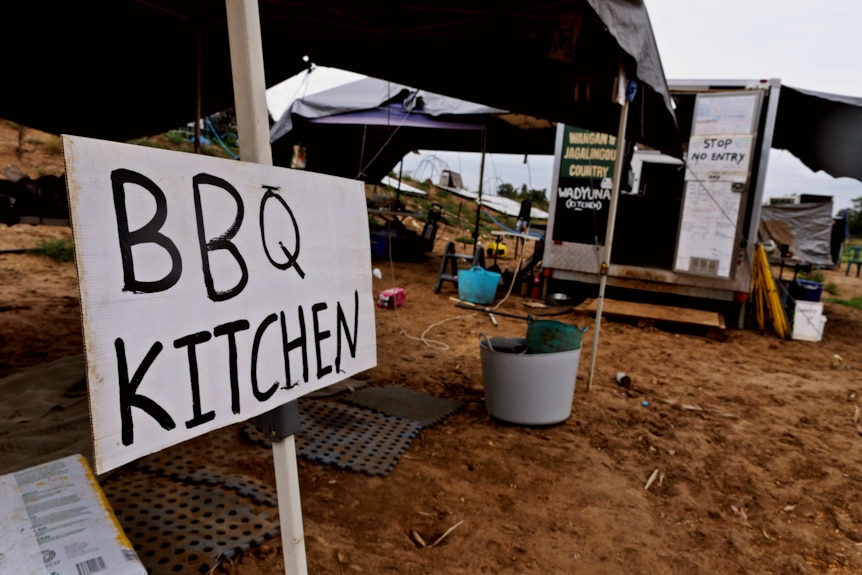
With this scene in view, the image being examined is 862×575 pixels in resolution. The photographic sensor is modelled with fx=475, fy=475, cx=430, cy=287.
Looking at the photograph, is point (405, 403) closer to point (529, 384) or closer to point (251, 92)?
point (529, 384)

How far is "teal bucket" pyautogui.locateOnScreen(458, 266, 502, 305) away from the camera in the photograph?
705 cm

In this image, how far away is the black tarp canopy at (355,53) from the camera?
2758mm

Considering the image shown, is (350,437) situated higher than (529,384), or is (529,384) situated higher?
(529,384)

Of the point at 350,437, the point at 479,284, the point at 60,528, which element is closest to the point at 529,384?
the point at 350,437

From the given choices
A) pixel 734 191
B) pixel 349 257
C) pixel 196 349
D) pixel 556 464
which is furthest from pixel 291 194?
pixel 734 191

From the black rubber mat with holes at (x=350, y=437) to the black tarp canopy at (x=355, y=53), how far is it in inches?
93.0

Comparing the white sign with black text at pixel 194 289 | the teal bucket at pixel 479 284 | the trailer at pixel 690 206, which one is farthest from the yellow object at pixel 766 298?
the white sign with black text at pixel 194 289

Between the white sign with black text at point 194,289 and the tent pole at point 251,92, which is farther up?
the tent pole at point 251,92

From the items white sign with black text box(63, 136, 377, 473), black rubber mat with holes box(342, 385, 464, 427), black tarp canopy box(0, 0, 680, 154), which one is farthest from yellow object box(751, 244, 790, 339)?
white sign with black text box(63, 136, 377, 473)

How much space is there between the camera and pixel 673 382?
4.45 meters

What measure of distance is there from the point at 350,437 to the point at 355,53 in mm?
3043

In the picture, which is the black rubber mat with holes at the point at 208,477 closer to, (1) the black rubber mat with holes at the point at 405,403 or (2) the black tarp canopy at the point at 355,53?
(1) the black rubber mat with holes at the point at 405,403

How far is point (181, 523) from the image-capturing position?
183 cm

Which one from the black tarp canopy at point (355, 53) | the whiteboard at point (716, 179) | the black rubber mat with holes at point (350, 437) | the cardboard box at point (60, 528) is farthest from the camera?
the whiteboard at point (716, 179)
